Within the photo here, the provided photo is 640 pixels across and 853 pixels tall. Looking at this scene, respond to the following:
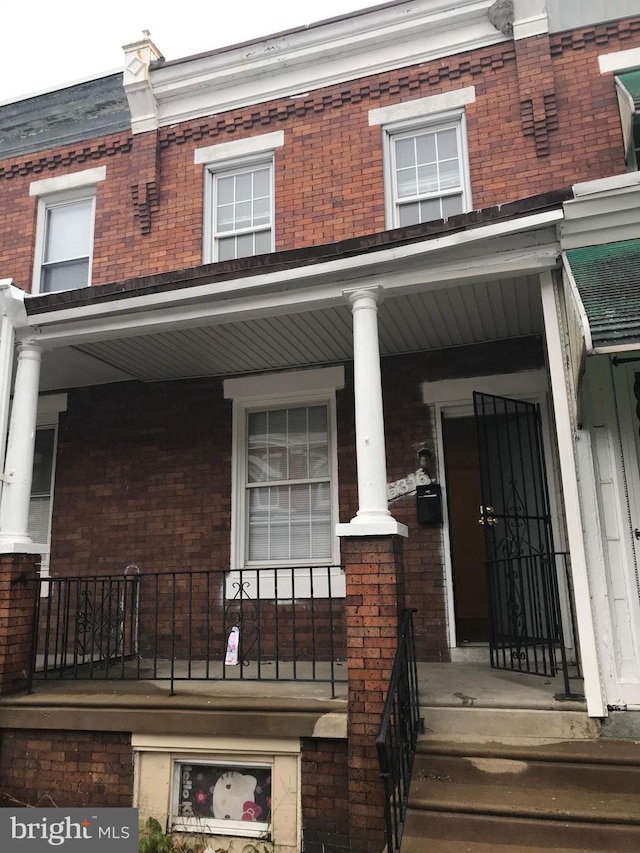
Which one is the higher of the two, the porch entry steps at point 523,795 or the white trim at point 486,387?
the white trim at point 486,387

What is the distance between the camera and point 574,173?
6.66 m

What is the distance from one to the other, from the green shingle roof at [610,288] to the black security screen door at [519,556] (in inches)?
59.0

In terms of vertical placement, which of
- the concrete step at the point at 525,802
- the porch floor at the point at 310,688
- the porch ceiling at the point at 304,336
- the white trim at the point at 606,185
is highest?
the white trim at the point at 606,185

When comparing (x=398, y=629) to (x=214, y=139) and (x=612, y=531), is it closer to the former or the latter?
(x=612, y=531)

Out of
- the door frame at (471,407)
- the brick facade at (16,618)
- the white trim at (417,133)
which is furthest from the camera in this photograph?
the white trim at (417,133)

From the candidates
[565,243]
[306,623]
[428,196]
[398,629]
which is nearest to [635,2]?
[428,196]

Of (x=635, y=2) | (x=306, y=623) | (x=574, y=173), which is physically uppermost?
(x=635, y=2)

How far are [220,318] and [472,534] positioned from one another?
3776 millimetres

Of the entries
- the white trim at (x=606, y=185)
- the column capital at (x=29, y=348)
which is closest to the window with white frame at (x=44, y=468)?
the column capital at (x=29, y=348)

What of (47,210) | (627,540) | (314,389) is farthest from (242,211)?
(627,540)

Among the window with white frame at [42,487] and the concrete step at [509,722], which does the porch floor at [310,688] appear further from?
the window with white frame at [42,487]

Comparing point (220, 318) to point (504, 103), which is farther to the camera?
point (504, 103)

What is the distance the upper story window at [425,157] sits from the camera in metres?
7.22

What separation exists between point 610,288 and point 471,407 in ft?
9.14
